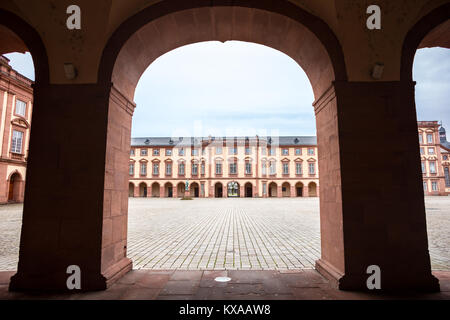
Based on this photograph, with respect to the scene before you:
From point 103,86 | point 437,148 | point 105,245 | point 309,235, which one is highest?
point 437,148

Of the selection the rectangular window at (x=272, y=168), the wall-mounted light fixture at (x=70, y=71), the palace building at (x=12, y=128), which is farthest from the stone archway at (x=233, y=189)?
the wall-mounted light fixture at (x=70, y=71)

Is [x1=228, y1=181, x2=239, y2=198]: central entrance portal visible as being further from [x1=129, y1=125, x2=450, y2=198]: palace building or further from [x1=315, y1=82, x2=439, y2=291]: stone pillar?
[x1=315, y1=82, x2=439, y2=291]: stone pillar

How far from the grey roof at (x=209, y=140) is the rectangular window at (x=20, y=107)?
1195 inches

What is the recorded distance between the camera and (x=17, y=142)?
24016 millimetres

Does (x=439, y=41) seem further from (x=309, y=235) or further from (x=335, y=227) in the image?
(x=309, y=235)

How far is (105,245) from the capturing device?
11.6 feet

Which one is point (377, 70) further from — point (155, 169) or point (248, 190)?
point (155, 169)

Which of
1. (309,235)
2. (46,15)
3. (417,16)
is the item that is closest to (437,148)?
(309,235)

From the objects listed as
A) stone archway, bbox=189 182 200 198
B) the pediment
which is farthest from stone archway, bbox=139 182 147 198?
the pediment

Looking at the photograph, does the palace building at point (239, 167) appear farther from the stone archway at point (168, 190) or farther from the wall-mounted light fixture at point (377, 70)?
the wall-mounted light fixture at point (377, 70)

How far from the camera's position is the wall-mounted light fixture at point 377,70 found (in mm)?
3566

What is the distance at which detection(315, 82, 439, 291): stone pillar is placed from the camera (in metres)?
3.38

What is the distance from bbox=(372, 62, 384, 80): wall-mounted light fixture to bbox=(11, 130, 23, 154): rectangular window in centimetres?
2877
